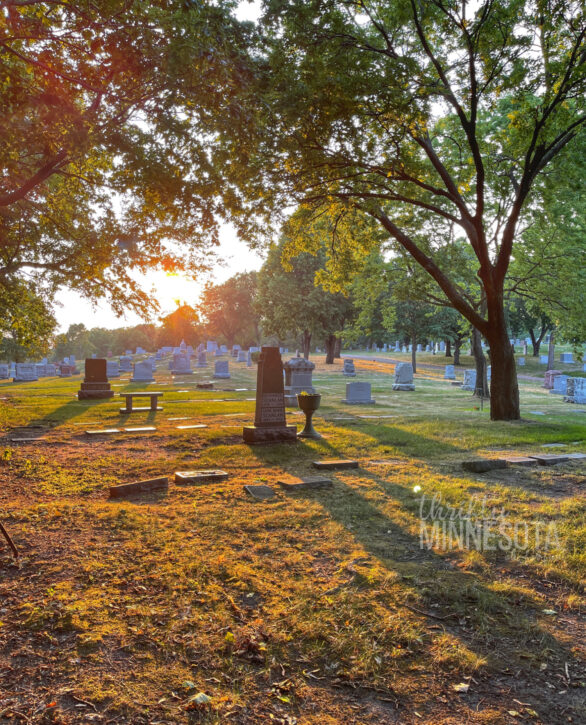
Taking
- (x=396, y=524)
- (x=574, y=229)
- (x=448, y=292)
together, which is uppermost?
(x=574, y=229)

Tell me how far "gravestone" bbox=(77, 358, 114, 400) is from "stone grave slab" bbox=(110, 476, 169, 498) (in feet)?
41.4

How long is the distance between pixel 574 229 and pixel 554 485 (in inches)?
534

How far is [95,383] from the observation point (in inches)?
699

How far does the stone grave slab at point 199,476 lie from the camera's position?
21.2ft

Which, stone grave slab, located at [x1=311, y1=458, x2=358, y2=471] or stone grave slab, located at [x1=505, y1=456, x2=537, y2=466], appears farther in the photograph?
stone grave slab, located at [x1=505, y1=456, x2=537, y2=466]

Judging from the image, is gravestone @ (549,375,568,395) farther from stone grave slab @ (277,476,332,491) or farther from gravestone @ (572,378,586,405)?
stone grave slab @ (277,476,332,491)

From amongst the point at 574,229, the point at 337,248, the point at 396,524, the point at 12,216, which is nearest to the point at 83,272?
the point at 12,216

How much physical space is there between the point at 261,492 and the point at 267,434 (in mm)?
3701

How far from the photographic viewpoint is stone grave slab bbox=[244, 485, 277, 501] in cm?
582

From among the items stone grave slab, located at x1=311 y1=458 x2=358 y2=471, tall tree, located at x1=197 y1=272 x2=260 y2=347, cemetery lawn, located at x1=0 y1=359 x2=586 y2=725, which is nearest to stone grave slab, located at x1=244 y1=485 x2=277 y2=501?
cemetery lawn, located at x1=0 y1=359 x2=586 y2=725

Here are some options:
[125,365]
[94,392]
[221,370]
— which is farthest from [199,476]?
[125,365]

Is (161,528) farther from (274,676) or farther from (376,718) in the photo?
(376,718)

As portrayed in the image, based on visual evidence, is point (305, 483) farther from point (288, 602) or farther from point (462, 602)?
point (462, 602)

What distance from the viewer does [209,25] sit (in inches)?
193
